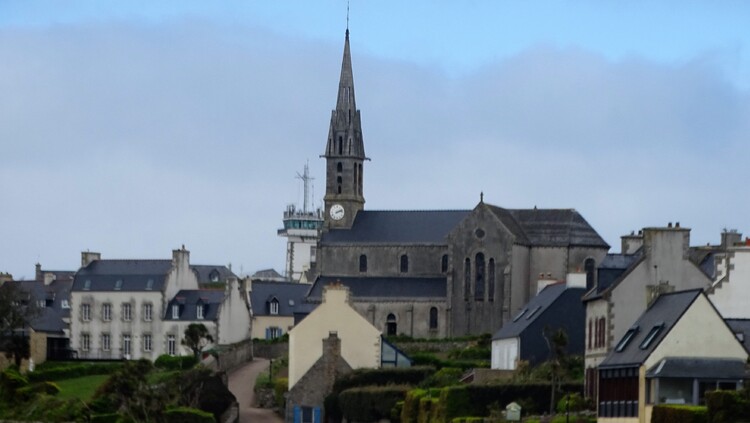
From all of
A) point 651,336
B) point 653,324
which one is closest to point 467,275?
point 653,324

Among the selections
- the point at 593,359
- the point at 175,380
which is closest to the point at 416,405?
the point at 593,359

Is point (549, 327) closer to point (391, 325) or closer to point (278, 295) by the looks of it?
point (391, 325)

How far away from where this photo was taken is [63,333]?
122125mm

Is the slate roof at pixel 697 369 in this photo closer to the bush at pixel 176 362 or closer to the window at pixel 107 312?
the bush at pixel 176 362

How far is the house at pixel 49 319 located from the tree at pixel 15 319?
455mm

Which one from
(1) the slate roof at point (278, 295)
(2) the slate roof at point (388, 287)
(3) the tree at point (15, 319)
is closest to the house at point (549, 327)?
(3) the tree at point (15, 319)

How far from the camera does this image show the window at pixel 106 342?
396 feet

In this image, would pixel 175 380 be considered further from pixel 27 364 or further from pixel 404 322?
pixel 404 322

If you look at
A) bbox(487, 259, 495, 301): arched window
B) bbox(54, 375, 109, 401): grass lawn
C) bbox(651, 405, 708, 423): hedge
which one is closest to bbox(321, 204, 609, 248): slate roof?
bbox(487, 259, 495, 301): arched window

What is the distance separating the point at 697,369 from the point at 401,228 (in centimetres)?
7551

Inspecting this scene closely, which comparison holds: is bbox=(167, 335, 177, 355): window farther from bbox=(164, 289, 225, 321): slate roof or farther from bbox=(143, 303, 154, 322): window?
bbox=(143, 303, 154, 322): window

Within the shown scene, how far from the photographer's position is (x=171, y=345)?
119 metres

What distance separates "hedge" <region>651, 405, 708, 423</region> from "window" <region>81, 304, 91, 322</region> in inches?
2836

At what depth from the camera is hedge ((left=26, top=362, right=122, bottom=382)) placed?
9888 cm
